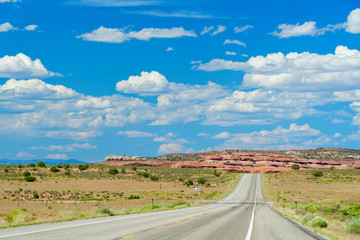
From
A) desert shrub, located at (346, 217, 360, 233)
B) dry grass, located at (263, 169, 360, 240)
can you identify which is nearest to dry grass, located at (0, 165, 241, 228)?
dry grass, located at (263, 169, 360, 240)

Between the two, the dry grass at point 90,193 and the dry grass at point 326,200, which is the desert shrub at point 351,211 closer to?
the dry grass at point 326,200

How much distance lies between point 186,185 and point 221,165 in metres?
90.0

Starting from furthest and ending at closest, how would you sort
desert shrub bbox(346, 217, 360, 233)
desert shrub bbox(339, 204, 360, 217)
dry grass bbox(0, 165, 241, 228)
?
dry grass bbox(0, 165, 241, 228) < desert shrub bbox(339, 204, 360, 217) < desert shrub bbox(346, 217, 360, 233)

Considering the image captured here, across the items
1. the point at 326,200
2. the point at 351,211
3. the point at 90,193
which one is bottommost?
the point at 326,200

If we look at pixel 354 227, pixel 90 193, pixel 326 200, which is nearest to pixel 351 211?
pixel 354 227

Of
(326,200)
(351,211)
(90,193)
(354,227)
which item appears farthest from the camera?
(90,193)

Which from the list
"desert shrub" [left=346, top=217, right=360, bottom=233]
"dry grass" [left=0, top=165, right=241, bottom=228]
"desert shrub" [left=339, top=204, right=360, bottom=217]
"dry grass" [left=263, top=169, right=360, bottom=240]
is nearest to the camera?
"desert shrub" [left=346, top=217, right=360, bottom=233]

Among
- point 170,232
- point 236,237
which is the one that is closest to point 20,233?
point 170,232

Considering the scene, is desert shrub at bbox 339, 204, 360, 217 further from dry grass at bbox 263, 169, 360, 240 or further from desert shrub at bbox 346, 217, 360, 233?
desert shrub at bbox 346, 217, 360, 233

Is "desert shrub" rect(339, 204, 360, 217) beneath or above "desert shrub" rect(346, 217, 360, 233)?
beneath

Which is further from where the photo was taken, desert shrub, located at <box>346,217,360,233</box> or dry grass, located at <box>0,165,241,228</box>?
dry grass, located at <box>0,165,241,228</box>

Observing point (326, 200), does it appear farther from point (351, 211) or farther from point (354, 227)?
point (354, 227)

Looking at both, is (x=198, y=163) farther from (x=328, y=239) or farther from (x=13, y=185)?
(x=328, y=239)

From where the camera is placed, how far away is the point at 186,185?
318 ft
